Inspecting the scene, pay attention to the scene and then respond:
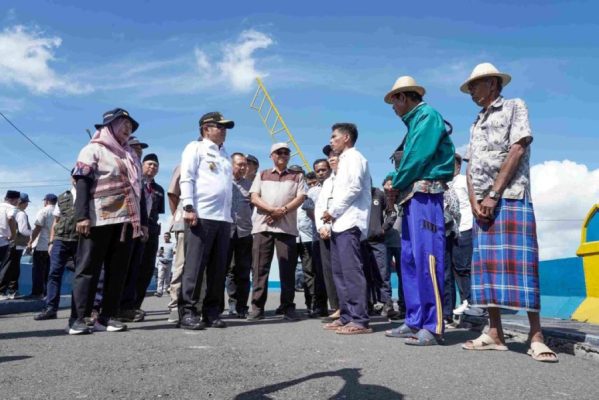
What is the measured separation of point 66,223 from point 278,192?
2.61 meters

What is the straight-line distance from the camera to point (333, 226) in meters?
4.64

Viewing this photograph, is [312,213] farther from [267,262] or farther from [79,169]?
[79,169]

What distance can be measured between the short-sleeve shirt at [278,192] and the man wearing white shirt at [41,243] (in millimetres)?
5346

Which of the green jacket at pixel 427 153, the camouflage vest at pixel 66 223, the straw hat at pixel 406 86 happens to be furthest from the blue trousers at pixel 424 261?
the camouflage vest at pixel 66 223

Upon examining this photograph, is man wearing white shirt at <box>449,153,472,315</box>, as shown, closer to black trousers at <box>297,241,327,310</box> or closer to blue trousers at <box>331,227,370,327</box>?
black trousers at <box>297,241,327,310</box>

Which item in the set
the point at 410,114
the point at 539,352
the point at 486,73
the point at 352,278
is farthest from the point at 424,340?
the point at 486,73

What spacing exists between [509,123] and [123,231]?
129 inches

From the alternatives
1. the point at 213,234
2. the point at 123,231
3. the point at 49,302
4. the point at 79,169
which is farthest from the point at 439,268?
the point at 49,302

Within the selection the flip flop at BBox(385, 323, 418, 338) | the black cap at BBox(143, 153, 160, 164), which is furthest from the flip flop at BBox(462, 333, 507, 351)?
the black cap at BBox(143, 153, 160, 164)

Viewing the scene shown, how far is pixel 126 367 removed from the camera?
2658 millimetres

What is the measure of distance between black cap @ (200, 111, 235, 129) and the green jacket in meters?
1.92

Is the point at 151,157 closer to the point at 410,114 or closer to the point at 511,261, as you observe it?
the point at 410,114

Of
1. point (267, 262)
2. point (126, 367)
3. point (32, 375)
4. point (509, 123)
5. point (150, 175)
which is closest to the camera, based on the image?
point (32, 375)

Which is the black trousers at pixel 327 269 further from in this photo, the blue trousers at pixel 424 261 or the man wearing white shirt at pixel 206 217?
the blue trousers at pixel 424 261
